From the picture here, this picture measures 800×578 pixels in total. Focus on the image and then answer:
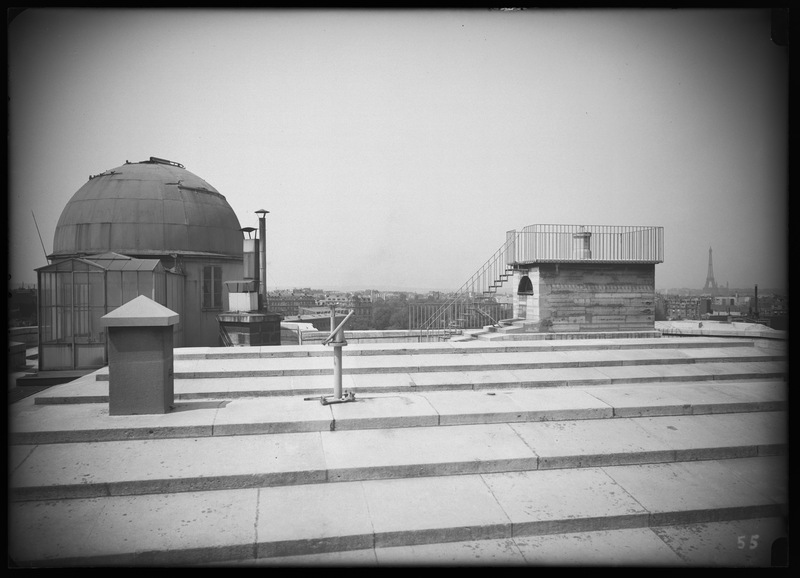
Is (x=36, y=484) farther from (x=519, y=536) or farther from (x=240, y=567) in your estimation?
(x=519, y=536)

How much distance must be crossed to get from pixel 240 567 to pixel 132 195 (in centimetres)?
1975

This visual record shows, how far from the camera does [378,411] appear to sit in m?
5.81

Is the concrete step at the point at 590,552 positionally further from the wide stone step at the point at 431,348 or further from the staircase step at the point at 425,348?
the staircase step at the point at 425,348

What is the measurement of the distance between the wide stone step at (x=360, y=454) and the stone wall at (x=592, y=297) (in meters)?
7.37

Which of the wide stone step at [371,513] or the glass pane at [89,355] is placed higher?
the glass pane at [89,355]

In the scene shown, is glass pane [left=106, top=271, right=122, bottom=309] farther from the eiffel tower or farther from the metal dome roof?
the eiffel tower

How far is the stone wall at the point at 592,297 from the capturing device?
13.2 meters

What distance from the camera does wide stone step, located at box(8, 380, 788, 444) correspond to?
5.19 metres

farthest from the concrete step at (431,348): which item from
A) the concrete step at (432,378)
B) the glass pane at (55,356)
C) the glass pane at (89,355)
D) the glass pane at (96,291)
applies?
the glass pane at (55,356)

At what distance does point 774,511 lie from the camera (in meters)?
4.17

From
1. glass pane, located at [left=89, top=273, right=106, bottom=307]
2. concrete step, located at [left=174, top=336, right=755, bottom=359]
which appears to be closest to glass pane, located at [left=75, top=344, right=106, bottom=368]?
glass pane, located at [left=89, top=273, right=106, bottom=307]

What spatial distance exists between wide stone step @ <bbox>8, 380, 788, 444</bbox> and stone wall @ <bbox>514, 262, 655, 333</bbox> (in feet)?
19.5

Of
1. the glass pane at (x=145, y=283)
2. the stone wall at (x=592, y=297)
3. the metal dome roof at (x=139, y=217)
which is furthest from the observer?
the metal dome roof at (x=139, y=217)

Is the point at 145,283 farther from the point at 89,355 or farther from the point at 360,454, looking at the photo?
the point at 360,454
